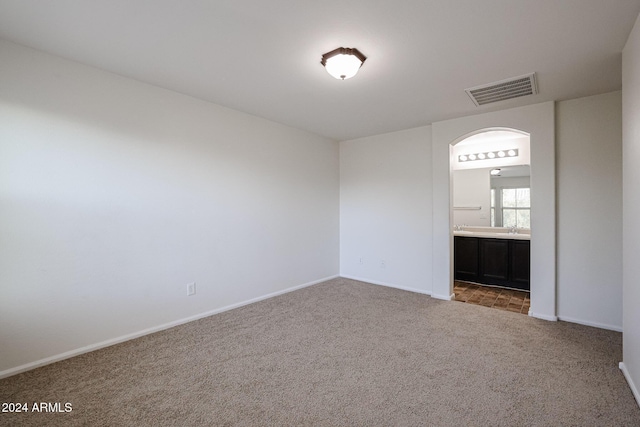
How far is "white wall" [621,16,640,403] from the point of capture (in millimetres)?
1855

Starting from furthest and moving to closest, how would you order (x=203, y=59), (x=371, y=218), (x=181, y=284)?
(x=371, y=218) < (x=181, y=284) < (x=203, y=59)

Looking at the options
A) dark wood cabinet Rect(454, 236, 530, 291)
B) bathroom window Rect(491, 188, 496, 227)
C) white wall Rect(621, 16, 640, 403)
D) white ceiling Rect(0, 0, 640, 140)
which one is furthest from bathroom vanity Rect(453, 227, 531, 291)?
white wall Rect(621, 16, 640, 403)

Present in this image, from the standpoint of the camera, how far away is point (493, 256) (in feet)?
15.3

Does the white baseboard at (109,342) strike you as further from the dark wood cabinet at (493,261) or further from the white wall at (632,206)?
the white wall at (632,206)

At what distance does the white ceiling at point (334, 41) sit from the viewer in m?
1.78

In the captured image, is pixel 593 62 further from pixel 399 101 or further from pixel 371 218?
pixel 371 218

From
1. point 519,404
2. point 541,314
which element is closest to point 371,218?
point 541,314

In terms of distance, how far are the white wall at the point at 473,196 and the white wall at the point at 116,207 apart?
3556mm

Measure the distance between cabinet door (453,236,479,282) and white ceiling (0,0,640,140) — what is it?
2.51m

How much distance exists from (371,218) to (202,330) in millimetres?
3070

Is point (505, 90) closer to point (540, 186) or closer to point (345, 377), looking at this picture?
point (540, 186)

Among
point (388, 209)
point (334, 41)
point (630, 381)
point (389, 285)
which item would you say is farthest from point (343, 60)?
point (389, 285)

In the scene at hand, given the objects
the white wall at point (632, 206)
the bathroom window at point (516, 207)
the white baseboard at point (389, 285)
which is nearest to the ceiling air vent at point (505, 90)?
the white wall at point (632, 206)

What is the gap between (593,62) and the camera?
2.39 m
